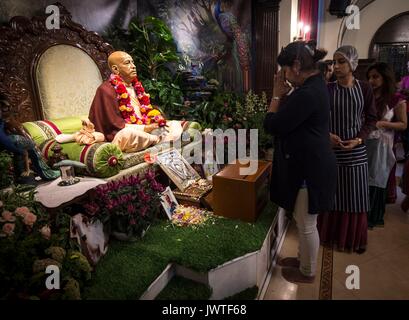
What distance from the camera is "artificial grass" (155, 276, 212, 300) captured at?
5.78 feet

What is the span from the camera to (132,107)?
3137mm

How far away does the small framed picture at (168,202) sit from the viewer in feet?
8.13

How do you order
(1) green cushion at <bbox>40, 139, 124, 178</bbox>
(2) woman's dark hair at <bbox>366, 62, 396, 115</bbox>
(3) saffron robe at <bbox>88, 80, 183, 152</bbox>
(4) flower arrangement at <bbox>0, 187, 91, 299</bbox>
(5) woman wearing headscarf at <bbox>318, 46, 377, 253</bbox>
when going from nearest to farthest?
1. (4) flower arrangement at <bbox>0, 187, 91, 299</bbox>
2. (5) woman wearing headscarf at <bbox>318, 46, 377, 253</bbox>
3. (1) green cushion at <bbox>40, 139, 124, 178</bbox>
4. (2) woman's dark hair at <bbox>366, 62, 396, 115</bbox>
5. (3) saffron robe at <bbox>88, 80, 183, 152</bbox>

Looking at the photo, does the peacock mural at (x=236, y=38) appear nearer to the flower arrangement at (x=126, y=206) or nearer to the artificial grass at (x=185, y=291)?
the flower arrangement at (x=126, y=206)

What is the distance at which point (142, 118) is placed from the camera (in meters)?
3.25

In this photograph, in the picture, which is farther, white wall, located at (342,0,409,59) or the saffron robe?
white wall, located at (342,0,409,59)

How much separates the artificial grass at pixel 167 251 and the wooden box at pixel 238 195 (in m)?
0.07

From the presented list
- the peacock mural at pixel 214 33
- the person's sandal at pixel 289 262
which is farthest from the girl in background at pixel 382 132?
the peacock mural at pixel 214 33

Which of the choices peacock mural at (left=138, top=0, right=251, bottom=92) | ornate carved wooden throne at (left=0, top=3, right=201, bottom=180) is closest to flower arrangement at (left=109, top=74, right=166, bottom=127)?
ornate carved wooden throne at (left=0, top=3, right=201, bottom=180)

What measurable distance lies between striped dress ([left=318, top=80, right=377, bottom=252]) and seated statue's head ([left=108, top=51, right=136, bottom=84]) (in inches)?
75.6

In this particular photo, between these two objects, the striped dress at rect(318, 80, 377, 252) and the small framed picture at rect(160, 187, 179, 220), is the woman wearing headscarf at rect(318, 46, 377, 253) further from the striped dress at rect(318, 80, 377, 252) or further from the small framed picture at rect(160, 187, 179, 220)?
the small framed picture at rect(160, 187, 179, 220)
